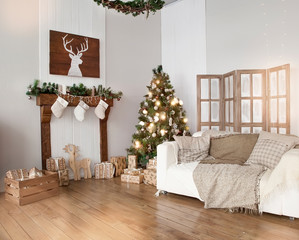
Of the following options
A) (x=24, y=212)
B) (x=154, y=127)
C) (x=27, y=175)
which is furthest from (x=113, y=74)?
(x=24, y=212)

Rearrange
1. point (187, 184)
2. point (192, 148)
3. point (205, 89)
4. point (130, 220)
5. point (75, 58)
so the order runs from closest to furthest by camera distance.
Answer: point (130, 220)
point (187, 184)
point (192, 148)
point (75, 58)
point (205, 89)

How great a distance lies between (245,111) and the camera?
4.20 metres

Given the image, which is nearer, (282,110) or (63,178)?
(282,110)

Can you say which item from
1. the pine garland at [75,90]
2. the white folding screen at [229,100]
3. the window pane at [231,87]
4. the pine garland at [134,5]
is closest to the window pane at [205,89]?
the white folding screen at [229,100]

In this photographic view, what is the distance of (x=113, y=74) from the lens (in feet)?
16.3

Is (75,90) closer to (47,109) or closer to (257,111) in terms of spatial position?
(47,109)

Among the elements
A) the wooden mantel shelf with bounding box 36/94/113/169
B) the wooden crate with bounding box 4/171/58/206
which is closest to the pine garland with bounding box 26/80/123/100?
the wooden mantel shelf with bounding box 36/94/113/169

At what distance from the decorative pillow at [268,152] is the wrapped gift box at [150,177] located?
4.32ft

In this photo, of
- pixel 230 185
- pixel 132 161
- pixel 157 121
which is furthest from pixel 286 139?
pixel 132 161

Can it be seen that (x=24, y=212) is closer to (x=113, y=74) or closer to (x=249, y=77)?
(x=113, y=74)

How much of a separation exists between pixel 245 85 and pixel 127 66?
7.02 ft

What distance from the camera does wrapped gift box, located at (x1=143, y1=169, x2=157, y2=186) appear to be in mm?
3947

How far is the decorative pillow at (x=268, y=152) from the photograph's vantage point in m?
2.96

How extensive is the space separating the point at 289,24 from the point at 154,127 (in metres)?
2.46
